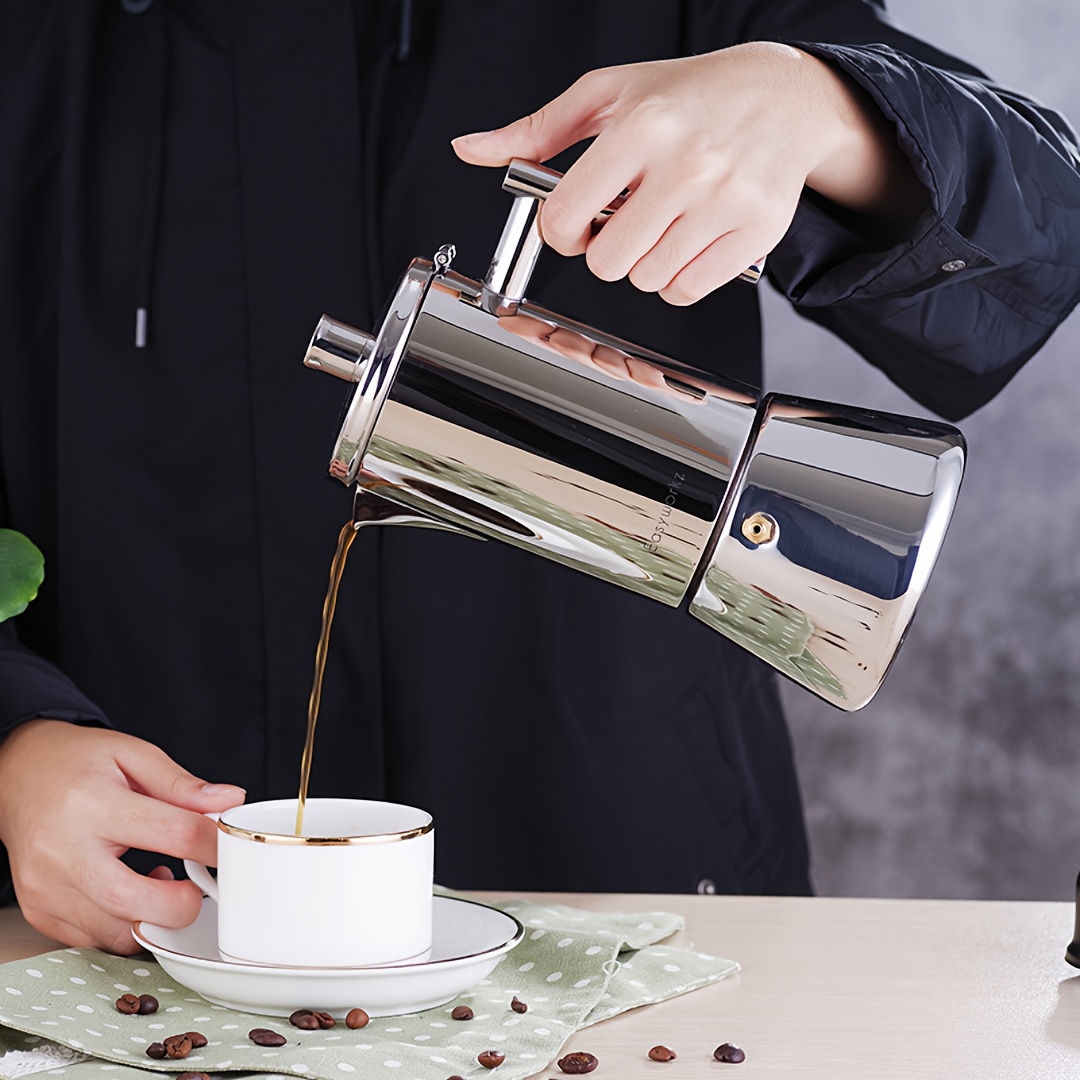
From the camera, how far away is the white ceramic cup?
2.09 ft

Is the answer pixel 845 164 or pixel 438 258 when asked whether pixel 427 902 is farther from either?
pixel 845 164

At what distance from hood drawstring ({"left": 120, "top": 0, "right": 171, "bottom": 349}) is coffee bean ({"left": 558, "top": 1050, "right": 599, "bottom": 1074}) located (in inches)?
26.5

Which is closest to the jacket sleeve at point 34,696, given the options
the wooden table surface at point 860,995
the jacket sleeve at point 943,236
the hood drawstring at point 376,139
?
the wooden table surface at point 860,995

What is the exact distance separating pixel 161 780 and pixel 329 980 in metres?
0.20

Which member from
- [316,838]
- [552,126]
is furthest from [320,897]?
[552,126]

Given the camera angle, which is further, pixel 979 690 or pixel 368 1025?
pixel 979 690

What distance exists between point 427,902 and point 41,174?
709 millimetres

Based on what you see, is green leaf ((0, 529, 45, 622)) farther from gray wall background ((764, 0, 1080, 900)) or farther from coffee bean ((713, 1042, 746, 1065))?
gray wall background ((764, 0, 1080, 900))

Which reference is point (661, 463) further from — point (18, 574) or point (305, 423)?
point (305, 423)

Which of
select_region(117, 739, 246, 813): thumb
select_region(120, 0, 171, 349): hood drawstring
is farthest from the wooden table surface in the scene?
select_region(120, 0, 171, 349): hood drawstring

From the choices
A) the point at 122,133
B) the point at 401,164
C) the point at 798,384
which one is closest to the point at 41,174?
the point at 122,133

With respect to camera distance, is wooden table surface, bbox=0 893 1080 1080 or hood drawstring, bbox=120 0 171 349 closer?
wooden table surface, bbox=0 893 1080 1080

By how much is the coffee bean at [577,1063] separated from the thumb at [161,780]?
26 cm

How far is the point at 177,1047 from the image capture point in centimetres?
59
